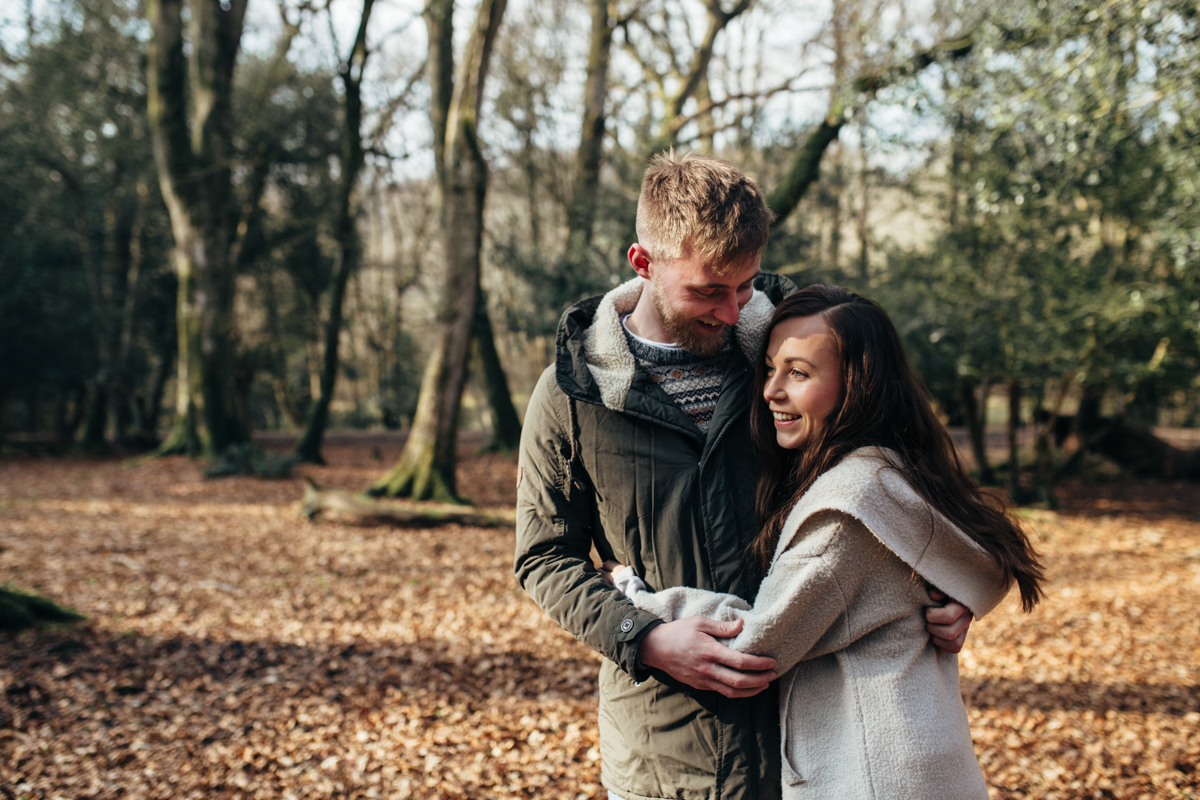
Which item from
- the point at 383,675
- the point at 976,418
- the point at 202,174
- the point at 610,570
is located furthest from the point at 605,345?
the point at 202,174

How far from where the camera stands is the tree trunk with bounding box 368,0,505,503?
8.35 m

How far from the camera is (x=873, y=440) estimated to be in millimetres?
1510

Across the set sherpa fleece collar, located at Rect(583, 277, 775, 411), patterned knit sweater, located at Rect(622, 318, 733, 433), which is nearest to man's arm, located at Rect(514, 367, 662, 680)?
sherpa fleece collar, located at Rect(583, 277, 775, 411)

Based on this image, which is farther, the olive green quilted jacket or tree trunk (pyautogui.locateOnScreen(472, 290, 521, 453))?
tree trunk (pyautogui.locateOnScreen(472, 290, 521, 453))

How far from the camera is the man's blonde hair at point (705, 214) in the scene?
1.56 metres

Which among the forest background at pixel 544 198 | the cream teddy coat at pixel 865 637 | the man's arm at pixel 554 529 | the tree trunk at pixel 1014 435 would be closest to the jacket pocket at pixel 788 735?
the cream teddy coat at pixel 865 637

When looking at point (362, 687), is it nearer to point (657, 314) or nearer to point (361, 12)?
point (657, 314)

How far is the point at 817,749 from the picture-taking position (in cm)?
140

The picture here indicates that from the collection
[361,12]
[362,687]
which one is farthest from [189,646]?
[361,12]

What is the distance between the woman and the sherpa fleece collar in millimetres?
134

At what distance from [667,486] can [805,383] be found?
38 cm

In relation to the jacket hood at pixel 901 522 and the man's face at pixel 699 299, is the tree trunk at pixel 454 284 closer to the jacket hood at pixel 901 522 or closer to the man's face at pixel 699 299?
the man's face at pixel 699 299

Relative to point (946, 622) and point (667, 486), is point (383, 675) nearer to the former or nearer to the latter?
point (667, 486)

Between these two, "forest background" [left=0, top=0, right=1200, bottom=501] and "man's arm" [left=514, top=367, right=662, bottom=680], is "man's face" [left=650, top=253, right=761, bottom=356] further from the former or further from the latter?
"forest background" [left=0, top=0, right=1200, bottom=501]
